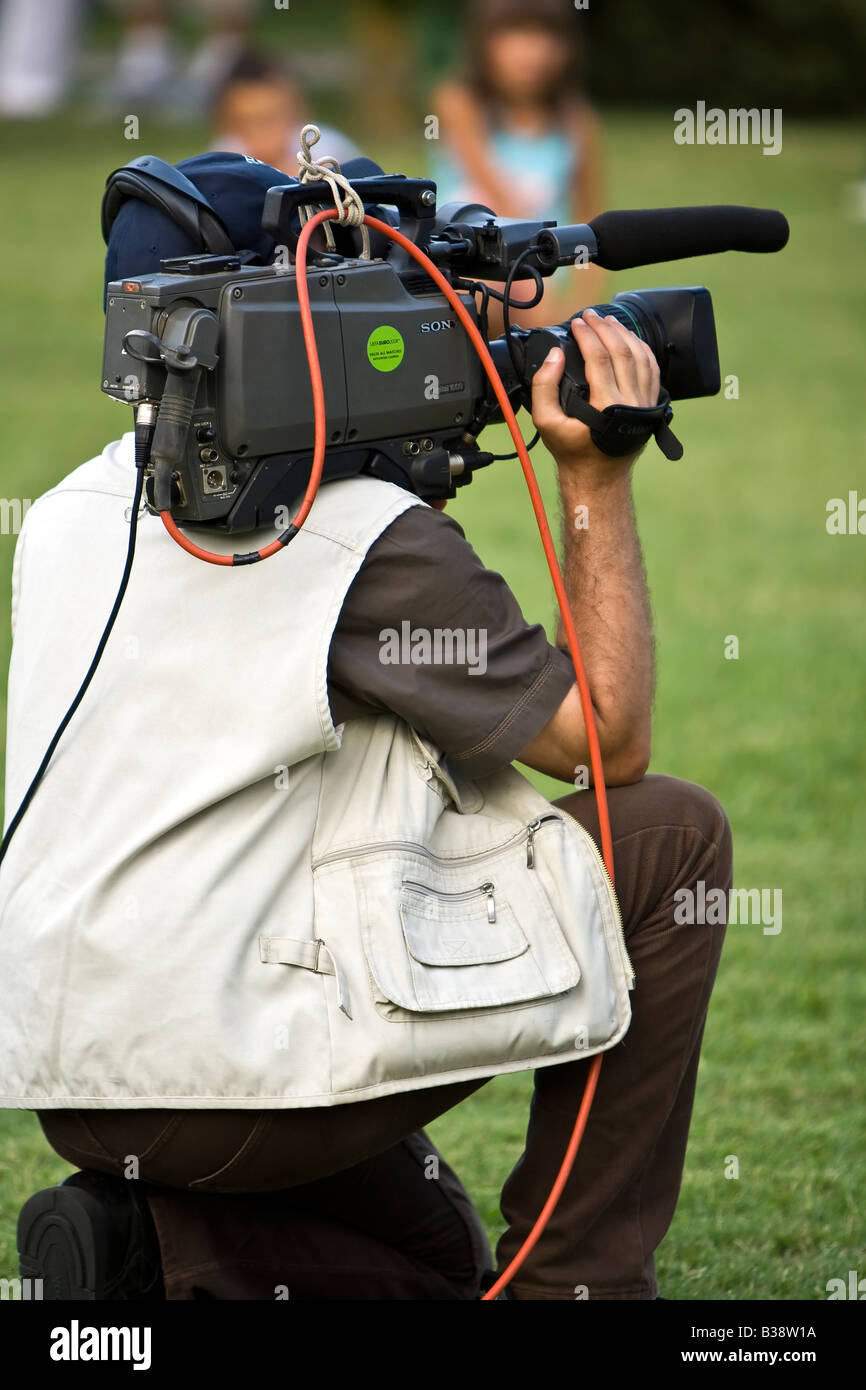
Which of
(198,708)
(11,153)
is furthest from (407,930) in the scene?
(11,153)

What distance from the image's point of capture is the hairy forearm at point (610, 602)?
2.02m

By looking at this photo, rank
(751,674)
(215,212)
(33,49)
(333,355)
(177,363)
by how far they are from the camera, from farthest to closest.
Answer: (33,49)
(751,674)
(215,212)
(333,355)
(177,363)

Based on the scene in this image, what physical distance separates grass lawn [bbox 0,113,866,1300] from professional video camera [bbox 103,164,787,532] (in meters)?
1.30

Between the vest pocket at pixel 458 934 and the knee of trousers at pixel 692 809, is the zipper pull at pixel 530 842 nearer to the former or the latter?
the vest pocket at pixel 458 934

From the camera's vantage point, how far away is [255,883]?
74.3 inches

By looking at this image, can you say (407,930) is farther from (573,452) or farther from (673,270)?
(673,270)

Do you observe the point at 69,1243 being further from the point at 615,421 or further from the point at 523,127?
the point at 523,127

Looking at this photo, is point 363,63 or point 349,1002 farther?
point 363,63

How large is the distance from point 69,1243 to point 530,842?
0.70 metres

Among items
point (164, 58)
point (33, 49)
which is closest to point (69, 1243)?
point (33, 49)

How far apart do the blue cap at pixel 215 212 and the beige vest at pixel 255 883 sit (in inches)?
10.6

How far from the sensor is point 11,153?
60.3 feet
